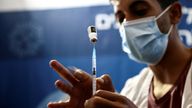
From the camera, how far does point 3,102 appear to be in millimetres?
2162

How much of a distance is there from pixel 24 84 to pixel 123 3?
39.2 inches

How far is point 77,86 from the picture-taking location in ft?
3.48

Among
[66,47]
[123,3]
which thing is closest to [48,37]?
[66,47]

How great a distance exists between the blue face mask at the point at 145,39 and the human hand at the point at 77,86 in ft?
1.25

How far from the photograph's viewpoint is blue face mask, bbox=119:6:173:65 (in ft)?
4.47

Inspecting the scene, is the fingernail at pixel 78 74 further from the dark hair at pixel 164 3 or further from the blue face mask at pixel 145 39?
the dark hair at pixel 164 3

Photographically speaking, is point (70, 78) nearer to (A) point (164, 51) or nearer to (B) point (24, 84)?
(A) point (164, 51)

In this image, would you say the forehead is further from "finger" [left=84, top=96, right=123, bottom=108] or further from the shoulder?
"finger" [left=84, top=96, right=123, bottom=108]

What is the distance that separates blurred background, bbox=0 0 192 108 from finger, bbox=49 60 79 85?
0.87 metres

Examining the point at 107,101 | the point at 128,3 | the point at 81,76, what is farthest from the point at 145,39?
the point at 107,101

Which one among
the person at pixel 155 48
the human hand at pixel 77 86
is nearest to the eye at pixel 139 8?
the person at pixel 155 48

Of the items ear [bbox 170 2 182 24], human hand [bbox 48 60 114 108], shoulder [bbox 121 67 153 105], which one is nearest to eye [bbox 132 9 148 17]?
ear [bbox 170 2 182 24]

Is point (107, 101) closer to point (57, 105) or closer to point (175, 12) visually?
point (57, 105)

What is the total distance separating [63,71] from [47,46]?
3.53 ft
